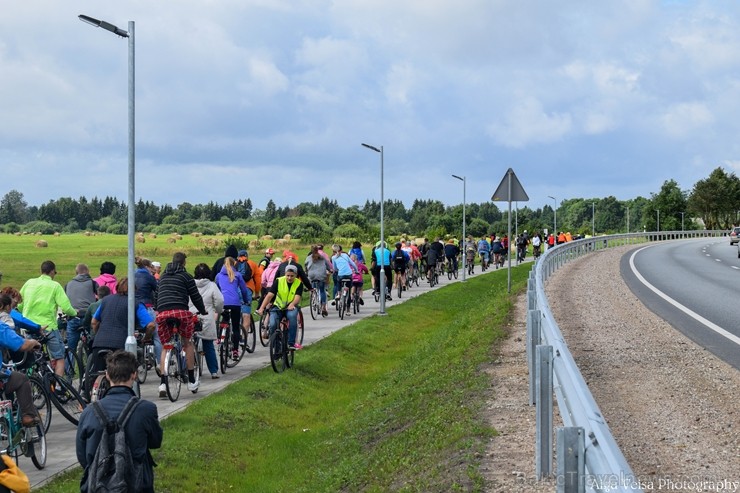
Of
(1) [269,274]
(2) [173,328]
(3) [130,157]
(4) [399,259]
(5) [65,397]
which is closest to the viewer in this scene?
(5) [65,397]

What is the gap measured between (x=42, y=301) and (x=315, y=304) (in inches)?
549

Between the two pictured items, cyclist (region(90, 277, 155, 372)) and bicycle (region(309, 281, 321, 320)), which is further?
bicycle (region(309, 281, 321, 320))

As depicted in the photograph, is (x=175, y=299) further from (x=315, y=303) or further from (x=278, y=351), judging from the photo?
(x=315, y=303)

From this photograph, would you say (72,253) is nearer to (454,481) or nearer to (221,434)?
(221,434)

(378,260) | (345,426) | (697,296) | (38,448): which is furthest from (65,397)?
(378,260)

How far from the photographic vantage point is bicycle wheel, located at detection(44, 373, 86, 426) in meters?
12.1

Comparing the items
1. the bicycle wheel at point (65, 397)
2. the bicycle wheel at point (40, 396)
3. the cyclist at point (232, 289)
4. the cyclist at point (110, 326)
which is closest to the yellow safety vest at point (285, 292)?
the cyclist at point (232, 289)

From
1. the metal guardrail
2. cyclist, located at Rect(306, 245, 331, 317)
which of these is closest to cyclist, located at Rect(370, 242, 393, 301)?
cyclist, located at Rect(306, 245, 331, 317)

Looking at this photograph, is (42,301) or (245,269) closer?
(42,301)

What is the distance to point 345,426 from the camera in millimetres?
13930

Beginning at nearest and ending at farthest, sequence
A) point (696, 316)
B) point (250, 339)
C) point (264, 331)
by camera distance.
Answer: point (696, 316) < point (250, 339) < point (264, 331)

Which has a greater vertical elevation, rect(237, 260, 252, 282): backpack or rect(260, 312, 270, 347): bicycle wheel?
rect(237, 260, 252, 282): backpack

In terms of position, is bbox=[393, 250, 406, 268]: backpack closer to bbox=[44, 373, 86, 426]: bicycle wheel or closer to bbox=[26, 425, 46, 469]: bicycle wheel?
bbox=[44, 373, 86, 426]: bicycle wheel

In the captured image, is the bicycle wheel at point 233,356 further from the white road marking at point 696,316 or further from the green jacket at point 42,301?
the white road marking at point 696,316
